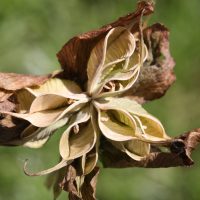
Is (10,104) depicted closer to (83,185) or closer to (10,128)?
(10,128)

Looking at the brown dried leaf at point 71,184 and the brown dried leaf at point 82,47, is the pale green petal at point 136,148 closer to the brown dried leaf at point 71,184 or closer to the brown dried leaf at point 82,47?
the brown dried leaf at point 71,184

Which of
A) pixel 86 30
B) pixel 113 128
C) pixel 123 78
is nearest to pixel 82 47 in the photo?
pixel 123 78

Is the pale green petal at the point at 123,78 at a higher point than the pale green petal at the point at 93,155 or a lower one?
higher

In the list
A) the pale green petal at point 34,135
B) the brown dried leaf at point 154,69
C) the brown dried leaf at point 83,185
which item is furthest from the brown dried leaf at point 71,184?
the brown dried leaf at point 154,69

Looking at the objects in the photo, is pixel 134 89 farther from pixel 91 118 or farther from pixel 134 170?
pixel 134 170

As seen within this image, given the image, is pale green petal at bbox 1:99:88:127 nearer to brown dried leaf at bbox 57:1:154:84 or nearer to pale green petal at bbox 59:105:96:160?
pale green petal at bbox 59:105:96:160

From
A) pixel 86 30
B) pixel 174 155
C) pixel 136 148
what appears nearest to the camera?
pixel 174 155
